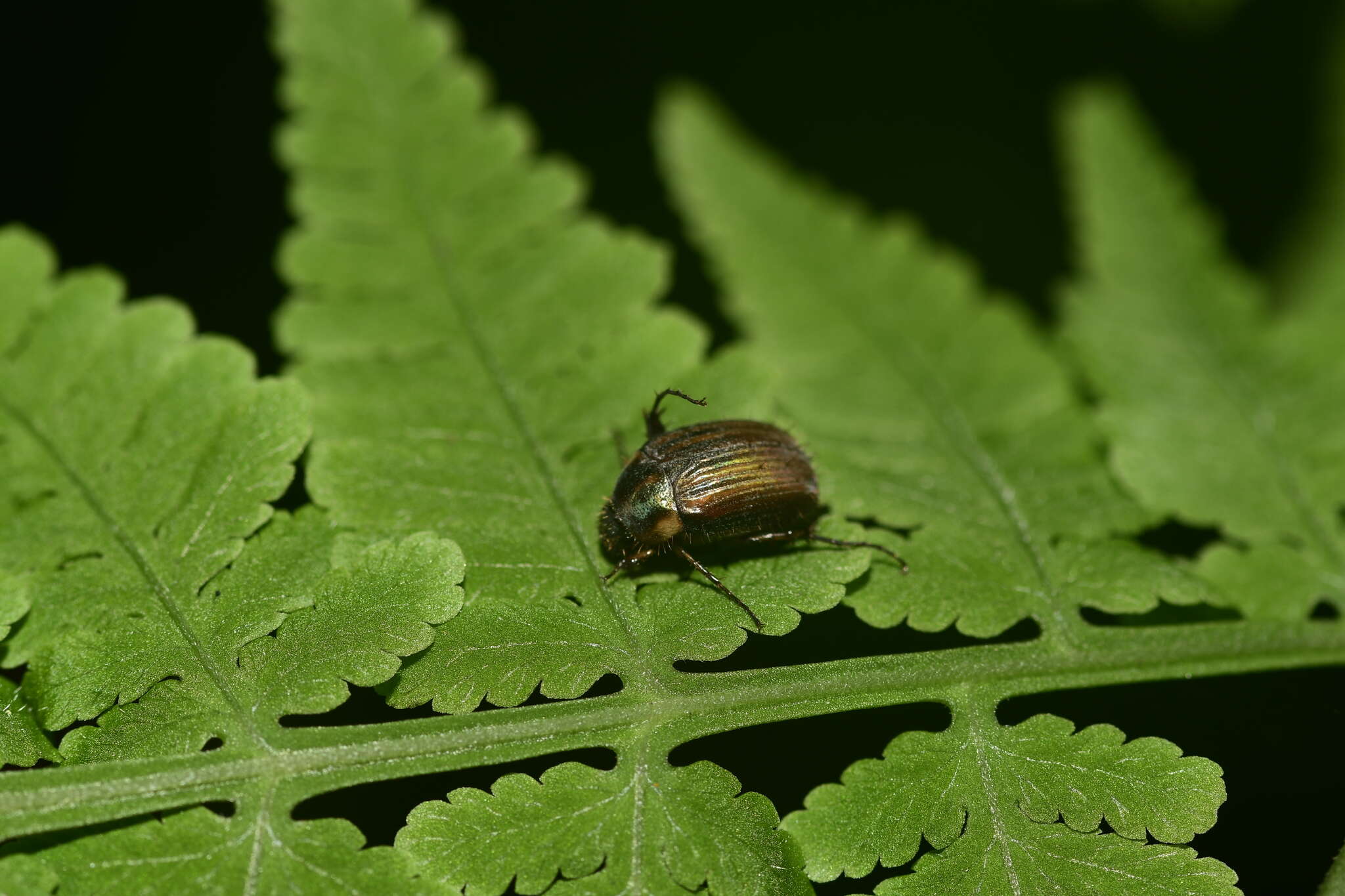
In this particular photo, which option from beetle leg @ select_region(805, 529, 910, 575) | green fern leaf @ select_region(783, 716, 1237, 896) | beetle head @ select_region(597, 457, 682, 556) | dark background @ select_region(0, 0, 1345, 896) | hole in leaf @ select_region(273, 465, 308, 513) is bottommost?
green fern leaf @ select_region(783, 716, 1237, 896)

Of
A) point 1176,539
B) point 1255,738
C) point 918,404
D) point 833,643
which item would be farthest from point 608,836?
point 1176,539

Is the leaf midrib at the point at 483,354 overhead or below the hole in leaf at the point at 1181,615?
overhead

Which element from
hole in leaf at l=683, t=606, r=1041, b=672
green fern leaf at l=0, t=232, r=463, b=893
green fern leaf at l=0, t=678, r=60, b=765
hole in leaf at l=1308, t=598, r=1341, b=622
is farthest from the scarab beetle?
hole in leaf at l=1308, t=598, r=1341, b=622

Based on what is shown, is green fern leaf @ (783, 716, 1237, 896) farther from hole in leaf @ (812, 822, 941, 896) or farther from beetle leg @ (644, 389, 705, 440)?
beetle leg @ (644, 389, 705, 440)

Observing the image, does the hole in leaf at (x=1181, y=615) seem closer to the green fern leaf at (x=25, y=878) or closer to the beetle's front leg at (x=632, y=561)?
the beetle's front leg at (x=632, y=561)

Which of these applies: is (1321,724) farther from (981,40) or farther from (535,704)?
(981,40)

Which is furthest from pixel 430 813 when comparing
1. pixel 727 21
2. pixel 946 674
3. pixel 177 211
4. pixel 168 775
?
pixel 727 21

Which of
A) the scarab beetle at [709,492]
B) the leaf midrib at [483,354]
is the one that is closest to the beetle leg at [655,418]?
the scarab beetle at [709,492]
